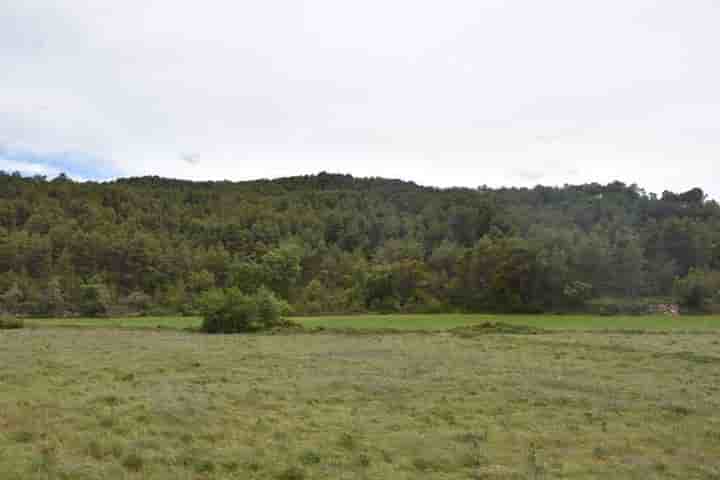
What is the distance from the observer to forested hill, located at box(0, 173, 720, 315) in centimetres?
5850

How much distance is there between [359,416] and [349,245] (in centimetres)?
8209

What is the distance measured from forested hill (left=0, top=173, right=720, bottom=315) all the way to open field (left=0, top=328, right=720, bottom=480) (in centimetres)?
3667

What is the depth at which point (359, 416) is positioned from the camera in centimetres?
1228

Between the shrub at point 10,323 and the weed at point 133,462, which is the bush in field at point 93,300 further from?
the weed at point 133,462

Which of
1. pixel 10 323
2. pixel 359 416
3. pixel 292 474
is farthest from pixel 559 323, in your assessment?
pixel 10 323

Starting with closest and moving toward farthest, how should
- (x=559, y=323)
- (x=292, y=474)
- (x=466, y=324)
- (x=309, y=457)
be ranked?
1. (x=292, y=474)
2. (x=309, y=457)
3. (x=466, y=324)
4. (x=559, y=323)

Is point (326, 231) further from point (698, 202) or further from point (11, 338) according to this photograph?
point (11, 338)

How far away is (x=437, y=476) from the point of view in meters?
8.45

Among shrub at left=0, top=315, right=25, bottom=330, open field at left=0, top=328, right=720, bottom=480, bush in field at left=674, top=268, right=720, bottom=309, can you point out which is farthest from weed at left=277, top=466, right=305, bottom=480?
bush in field at left=674, top=268, right=720, bottom=309

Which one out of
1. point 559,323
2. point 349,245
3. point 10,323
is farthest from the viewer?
point 349,245

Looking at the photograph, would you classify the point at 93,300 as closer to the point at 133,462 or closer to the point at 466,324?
the point at 466,324

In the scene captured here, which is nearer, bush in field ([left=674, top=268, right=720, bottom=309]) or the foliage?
bush in field ([left=674, top=268, right=720, bottom=309])

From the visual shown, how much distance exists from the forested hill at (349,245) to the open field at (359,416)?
3667 centimetres

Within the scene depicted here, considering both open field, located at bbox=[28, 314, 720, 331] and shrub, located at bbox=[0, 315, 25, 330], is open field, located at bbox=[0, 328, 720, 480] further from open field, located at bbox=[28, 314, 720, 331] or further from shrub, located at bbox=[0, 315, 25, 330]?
shrub, located at bbox=[0, 315, 25, 330]
